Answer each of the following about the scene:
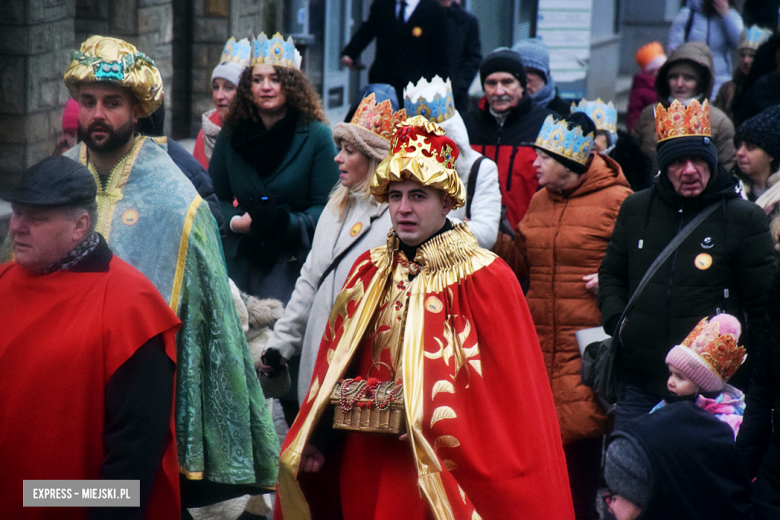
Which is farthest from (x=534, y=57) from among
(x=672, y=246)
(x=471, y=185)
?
(x=672, y=246)

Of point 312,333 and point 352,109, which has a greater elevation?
point 352,109

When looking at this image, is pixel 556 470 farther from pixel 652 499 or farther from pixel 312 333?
pixel 312 333

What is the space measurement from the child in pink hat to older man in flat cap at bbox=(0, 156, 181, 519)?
2202 mm

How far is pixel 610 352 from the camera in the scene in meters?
5.03

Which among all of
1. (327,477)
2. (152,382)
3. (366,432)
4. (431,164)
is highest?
(431,164)

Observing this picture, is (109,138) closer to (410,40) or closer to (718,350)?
(718,350)

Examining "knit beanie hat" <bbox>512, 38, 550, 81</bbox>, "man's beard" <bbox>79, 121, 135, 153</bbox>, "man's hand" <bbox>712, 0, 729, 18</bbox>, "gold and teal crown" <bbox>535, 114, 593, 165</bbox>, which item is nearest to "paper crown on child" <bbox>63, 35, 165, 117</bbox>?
"man's beard" <bbox>79, 121, 135, 153</bbox>

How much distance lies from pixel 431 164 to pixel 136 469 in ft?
4.61

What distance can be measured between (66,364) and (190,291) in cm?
88

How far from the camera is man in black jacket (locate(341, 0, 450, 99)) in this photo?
9117mm

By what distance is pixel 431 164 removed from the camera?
3.67 metres

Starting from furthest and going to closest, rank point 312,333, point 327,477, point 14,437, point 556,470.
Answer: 1. point 312,333
2. point 327,477
3. point 556,470
4. point 14,437

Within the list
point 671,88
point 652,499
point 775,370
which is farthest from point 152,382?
point 671,88

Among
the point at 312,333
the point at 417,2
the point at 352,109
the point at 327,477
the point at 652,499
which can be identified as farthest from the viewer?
the point at 417,2
